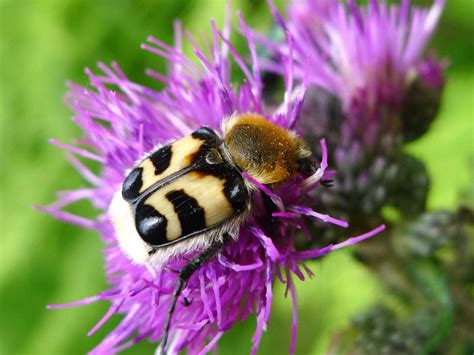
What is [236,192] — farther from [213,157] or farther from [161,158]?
[161,158]

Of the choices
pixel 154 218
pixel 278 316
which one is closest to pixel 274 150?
pixel 154 218

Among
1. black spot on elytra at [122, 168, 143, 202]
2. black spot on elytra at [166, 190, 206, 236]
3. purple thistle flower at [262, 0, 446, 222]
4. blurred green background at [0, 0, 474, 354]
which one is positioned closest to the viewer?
black spot on elytra at [166, 190, 206, 236]

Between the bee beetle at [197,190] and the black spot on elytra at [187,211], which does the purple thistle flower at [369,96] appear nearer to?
the bee beetle at [197,190]

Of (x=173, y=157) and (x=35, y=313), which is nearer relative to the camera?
(x=173, y=157)

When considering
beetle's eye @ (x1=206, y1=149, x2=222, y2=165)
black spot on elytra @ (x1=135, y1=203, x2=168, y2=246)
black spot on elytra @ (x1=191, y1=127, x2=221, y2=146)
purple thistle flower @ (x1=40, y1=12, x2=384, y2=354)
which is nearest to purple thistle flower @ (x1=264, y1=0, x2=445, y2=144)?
purple thistle flower @ (x1=40, y1=12, x2=384, y2=354)

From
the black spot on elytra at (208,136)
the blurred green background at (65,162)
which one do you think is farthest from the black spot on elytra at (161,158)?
the blurred green background at (65,162)

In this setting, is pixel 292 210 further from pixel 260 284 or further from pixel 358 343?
pixel 358 343

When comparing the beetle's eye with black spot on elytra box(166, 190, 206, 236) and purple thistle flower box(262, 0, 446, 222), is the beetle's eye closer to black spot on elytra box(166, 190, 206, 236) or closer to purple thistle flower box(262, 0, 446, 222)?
black spot on elytra box(166, 190, 206, 236)

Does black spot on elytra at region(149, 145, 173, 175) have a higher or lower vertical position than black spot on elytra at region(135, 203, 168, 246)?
higher
